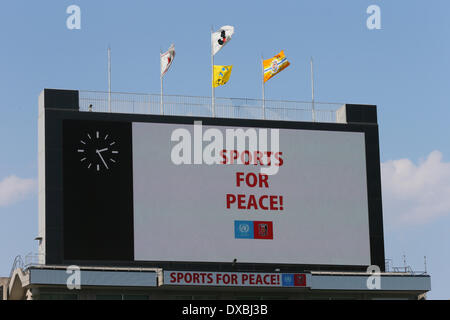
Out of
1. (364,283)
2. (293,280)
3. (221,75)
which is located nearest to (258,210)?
(293,280)

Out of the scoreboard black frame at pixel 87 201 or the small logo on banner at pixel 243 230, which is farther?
the small logo on banner at pixel 243 230

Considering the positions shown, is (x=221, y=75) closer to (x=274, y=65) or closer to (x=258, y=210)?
(x=274, y=65)

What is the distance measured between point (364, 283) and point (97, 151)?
1954 cm

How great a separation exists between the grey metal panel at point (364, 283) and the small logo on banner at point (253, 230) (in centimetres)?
418

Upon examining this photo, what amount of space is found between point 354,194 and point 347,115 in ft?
18.7

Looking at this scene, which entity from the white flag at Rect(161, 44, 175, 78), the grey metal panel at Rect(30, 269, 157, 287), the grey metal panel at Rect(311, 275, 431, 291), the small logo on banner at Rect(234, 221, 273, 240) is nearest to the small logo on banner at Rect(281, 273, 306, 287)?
the grey metal panel at Rect(311, 275, 431, 291)

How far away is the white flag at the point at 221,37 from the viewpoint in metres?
68.6

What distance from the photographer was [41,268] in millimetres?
60969

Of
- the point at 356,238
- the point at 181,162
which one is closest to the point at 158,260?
the point at 181,162

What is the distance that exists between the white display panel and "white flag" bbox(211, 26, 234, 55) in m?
6.34

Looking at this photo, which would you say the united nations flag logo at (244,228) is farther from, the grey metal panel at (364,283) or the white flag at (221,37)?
the white flag at (221,37)

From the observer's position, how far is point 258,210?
6556cm

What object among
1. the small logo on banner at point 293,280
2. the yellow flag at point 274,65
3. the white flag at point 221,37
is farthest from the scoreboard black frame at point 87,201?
the yellow flag at point 274,65
